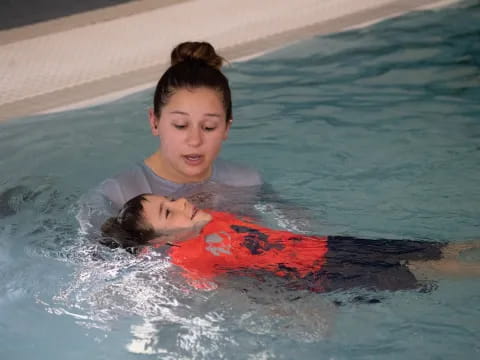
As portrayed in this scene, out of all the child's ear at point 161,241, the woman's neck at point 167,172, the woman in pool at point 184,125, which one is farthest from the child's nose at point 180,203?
the woman's neck at point 167,172

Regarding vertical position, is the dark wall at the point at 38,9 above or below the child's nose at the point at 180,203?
above

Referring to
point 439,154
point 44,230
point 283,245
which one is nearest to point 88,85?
point 44,230

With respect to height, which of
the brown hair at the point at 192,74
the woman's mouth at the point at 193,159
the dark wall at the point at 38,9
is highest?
the dark wall at the point at 38,9

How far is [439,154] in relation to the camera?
4277 millimetres

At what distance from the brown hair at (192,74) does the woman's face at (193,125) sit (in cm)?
3

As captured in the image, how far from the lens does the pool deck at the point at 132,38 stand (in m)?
5.12

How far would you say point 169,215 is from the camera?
9.93 ft

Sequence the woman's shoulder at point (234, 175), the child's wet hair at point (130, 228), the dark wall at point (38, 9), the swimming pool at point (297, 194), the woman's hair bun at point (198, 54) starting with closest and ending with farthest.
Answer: the swimming pool at point (297, 194)
the child's wet hair at point (130, 228)
the woman's hair bun at point (198, 54)
the woman's shoulder at point (234, 175)
the dark wall at point (38, 9)

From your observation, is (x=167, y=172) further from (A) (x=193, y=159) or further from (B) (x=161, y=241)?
(B) (x=161, y=241)

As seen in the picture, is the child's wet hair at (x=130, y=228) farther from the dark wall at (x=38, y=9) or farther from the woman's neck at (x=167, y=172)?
the dark wall at (x=38, y=9)

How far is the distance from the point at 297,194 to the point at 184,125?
0.91 m

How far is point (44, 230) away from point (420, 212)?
68.2 inches

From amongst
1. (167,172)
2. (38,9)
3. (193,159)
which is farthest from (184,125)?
(38,9)

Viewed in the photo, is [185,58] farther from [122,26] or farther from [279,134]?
[122,26]
